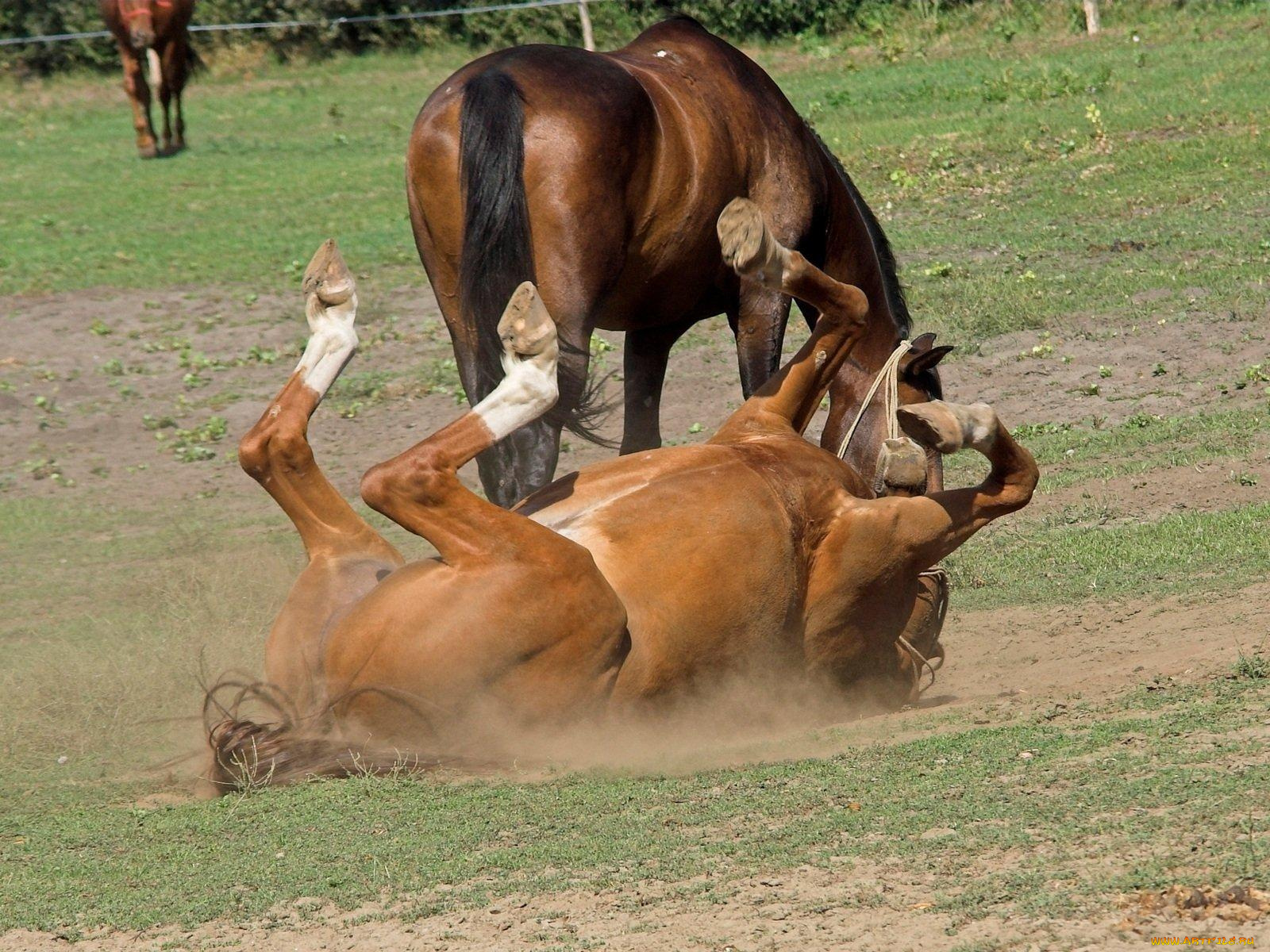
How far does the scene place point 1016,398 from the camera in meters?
8.88

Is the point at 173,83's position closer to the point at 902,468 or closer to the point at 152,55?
the point at 152,55

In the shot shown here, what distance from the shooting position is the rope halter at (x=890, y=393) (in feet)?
18.0

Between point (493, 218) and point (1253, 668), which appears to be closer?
point (1253, 668)

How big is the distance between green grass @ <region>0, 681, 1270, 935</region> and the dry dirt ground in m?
0.10

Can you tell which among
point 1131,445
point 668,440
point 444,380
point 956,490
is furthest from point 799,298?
point 444,380

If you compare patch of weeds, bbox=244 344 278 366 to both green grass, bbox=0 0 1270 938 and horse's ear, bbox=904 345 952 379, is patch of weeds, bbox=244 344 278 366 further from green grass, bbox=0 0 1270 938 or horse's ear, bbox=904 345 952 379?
horse's ear, bbox=904 345 952 379

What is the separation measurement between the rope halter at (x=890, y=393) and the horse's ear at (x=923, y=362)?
44 mm

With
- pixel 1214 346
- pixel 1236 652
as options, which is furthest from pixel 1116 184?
pixel 1236 652

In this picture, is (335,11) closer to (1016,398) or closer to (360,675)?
(1016,398)

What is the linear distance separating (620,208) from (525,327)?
130 cm

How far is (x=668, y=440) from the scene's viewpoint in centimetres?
886

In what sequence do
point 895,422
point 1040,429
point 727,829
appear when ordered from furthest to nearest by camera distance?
point 1040,429 < point 895,422 < point 727,829

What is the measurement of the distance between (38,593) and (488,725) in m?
3.95

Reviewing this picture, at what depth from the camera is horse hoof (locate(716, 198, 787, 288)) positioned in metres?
4.80
